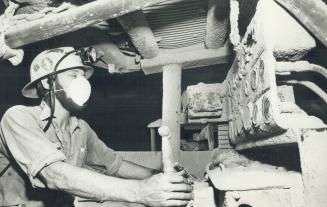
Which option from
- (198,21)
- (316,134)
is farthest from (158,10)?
(316,134)

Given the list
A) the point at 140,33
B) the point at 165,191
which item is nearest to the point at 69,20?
the point at 140,33

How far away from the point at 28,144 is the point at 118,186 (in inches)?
27.7

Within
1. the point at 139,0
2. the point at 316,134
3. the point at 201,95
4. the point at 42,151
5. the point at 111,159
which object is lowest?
the point at 111,159

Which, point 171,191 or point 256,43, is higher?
point 256,43

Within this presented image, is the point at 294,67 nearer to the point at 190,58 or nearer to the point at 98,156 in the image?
the point at 190,58

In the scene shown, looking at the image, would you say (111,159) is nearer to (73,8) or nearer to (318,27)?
(73,8)

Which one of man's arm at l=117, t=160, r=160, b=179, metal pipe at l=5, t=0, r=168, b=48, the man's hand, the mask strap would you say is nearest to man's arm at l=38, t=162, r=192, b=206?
the man's hand

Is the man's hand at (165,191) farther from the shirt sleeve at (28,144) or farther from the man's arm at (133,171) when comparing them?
the man's arm at (133,171)

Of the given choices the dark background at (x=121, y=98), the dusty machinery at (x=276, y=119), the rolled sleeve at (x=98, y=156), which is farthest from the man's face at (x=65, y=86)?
the dark background at (x=121, y=98)

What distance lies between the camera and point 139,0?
6.70 feet

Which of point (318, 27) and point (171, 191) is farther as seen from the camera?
point (318, 27)

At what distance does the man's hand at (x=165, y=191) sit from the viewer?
59.4 inches

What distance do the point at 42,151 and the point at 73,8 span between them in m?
1.12

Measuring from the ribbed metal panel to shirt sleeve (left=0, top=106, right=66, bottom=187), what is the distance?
50.3 inches
